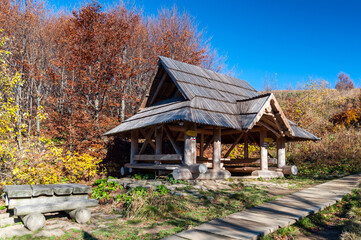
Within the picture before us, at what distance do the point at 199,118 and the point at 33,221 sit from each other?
5.92m

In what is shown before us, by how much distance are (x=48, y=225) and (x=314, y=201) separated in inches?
232

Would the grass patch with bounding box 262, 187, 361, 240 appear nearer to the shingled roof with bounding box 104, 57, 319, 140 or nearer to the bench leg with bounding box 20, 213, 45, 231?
the bench leg with bounding box 20, 213, 45, 231

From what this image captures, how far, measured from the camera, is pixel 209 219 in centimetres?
526

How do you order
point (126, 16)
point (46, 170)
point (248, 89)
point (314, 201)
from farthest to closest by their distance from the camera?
point (126, 16)
point (248, 89)
point (46, 170)
point (314, 201)

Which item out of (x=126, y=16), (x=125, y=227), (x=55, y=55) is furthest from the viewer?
(x=126, y=16)

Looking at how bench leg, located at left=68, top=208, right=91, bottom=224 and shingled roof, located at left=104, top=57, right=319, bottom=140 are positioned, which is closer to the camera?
bench leg, located at left=68, top=208, right=91, bottom=224

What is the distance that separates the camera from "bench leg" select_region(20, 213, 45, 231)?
499 cm

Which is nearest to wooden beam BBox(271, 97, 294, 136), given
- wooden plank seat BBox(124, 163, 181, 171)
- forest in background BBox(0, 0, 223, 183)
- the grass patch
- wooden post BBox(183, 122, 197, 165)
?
wooden post BBox(183, 122, 197, 165)

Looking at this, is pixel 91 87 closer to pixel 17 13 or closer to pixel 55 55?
pixel 55 55

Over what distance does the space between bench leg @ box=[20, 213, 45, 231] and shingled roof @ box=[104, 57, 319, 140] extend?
16.6 feet

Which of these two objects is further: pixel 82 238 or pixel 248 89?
pixel 248 89

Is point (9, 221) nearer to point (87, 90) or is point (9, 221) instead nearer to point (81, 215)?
point (81, 215)

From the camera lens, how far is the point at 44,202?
5738 millimetres

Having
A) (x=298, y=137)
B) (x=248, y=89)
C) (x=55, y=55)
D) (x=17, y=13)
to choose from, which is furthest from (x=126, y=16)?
(x=298, y=137)
